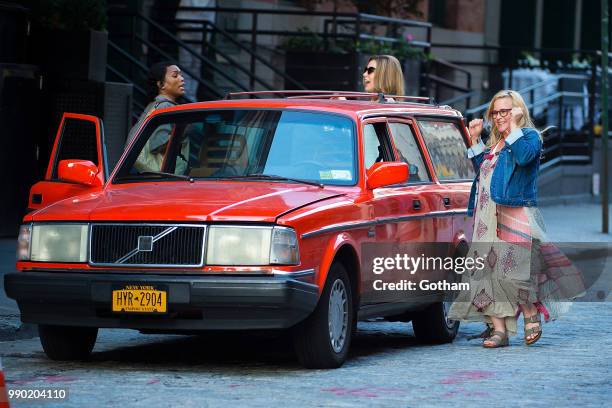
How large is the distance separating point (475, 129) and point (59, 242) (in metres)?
3.53

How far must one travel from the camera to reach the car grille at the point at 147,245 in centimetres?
903

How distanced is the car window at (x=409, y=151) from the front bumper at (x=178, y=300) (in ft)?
7.00

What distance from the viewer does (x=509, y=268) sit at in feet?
36.2

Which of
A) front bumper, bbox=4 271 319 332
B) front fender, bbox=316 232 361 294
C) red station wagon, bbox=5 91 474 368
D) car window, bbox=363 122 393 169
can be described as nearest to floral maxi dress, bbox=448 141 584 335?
red station wagon, bbox=5 91 474 368

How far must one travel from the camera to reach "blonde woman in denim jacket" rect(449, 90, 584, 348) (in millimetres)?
10906

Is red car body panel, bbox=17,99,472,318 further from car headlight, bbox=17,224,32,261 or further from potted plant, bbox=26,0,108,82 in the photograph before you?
potted plant, bbox=26,0,108,82

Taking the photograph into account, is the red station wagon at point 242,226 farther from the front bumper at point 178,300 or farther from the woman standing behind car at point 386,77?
the woman standing behind car at point 386,77

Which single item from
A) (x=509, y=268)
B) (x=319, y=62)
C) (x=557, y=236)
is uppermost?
(x=319, y=62)

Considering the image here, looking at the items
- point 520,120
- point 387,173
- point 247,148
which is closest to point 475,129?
point 520,120

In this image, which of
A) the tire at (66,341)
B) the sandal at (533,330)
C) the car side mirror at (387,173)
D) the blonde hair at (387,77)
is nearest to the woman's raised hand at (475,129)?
the blonde hair at (387,77)

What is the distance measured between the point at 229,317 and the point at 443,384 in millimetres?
1259

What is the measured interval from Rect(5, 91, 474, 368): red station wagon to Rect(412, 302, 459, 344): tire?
13 mm

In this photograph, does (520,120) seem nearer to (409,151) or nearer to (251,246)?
(409,151)

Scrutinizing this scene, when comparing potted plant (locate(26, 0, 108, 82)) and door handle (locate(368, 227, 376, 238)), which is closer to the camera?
door handle (locate(368, 227, 376, 238))
